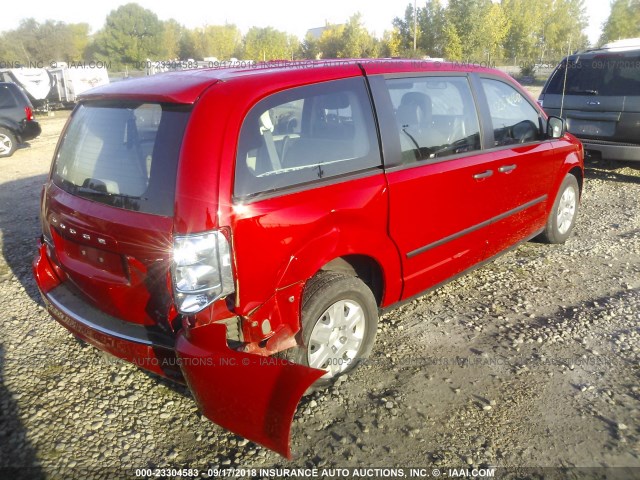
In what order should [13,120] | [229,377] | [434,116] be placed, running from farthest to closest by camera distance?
1. [13,120]
2. [434,116]
3. [229,377]

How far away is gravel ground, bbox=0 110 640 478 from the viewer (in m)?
2.49

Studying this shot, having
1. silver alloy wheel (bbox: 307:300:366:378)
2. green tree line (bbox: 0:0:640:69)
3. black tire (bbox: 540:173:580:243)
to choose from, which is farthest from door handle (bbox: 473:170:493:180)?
green tree line (bbox: 0:0:640:69)

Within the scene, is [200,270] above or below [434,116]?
below

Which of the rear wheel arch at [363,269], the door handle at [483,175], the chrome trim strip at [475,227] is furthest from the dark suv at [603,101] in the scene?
the rear wheel arch at [363,269]

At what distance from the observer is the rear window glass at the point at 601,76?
6.96m

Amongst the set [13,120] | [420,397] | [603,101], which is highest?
[603,101]

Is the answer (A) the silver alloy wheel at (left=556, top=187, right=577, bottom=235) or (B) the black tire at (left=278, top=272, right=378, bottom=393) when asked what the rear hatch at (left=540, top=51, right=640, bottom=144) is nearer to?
(A) the silver alloy wheel at (left=556, top=187, right=577, bottom=235)

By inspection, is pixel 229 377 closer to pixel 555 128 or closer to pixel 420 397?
pixel 420 397

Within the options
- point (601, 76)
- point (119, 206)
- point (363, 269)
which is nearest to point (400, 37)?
point (601, 76)

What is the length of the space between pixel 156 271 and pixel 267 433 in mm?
903

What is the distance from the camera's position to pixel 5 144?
12.3 m

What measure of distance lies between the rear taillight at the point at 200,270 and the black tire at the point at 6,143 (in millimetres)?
12411

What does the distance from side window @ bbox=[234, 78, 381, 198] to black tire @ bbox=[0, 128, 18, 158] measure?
482 inches

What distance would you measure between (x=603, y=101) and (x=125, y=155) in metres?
7.04
